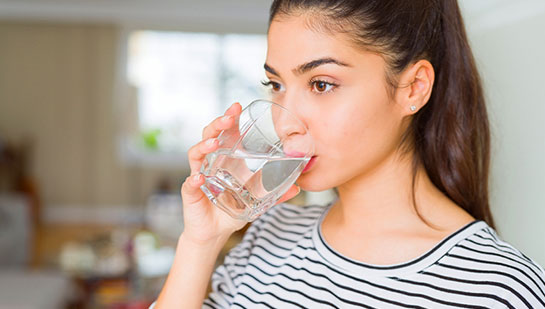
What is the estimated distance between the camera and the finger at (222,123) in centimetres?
88

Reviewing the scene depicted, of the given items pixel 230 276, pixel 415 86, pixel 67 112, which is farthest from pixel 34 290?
pixel 67 112

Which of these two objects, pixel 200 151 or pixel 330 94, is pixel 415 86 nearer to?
pixel 330 94

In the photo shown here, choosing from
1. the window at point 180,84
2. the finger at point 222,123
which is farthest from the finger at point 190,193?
the window at point 180,84

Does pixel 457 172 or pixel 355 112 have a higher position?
pixel 355 112

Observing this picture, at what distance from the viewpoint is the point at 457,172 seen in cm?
99

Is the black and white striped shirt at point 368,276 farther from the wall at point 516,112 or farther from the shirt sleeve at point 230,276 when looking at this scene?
the wall at point 516,112

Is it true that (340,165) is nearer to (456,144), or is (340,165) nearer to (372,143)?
(372,143)

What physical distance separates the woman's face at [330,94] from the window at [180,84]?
6.22 m

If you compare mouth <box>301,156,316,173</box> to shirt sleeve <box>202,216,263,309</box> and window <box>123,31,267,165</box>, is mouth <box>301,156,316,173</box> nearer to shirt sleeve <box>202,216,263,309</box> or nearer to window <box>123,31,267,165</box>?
shirt sleeve <box>202,216,263,309</box>

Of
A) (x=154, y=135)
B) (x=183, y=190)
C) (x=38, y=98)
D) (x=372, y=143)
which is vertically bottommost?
(x=154, y=135)

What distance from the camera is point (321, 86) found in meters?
0.86

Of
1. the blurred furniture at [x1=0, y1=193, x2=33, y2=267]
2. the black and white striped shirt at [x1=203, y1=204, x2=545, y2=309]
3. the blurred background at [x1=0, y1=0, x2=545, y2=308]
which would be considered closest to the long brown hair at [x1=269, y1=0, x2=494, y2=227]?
the black and white striped shirt at [x1=203, y1=204, x2=545, y2=309]

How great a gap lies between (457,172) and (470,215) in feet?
0.27

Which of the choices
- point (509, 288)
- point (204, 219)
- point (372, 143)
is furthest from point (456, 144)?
point (204, 219)
